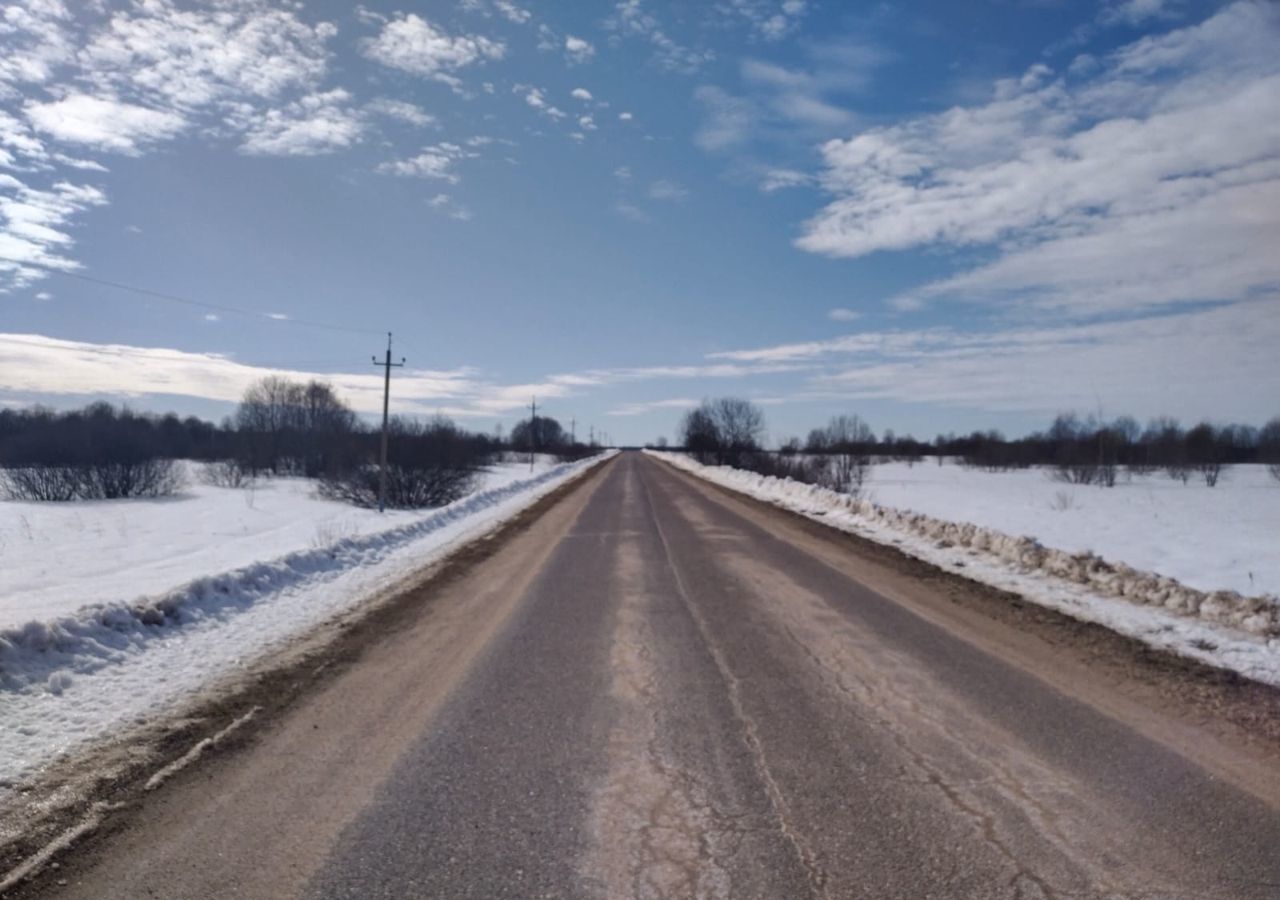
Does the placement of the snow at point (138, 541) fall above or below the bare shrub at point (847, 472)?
below

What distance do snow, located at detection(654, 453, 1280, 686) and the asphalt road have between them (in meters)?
2.05

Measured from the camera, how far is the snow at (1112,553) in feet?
30.0

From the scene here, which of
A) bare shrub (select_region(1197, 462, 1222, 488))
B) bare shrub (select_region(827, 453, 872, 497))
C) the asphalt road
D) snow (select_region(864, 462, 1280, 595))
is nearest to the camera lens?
the asphalt road

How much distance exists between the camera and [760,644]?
8516mm

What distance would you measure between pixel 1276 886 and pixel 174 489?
180ft

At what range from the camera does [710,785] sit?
4.76 meters

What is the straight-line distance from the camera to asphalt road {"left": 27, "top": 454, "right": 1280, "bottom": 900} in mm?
3717

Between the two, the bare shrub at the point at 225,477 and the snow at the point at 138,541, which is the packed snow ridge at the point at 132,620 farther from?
the bare shrub at the point at 225,477

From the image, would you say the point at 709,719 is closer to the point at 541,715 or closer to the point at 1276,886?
the point at 541,715

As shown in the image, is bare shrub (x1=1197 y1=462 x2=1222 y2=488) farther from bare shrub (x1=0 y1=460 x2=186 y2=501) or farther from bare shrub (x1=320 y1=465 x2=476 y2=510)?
bare shrub (x1=0 y1=460 x2=186 y2=501)

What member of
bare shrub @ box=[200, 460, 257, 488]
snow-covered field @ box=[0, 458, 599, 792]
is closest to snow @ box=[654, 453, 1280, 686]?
snow-covered field @ box=[0, 458, 599, 792]

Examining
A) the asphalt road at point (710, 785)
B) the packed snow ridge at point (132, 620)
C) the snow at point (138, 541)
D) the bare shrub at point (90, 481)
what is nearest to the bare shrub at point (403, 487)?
the snow at point (138, 541)

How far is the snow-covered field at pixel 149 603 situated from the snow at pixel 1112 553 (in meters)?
9.19

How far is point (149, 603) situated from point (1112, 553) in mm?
18591
